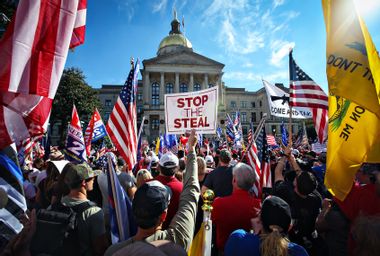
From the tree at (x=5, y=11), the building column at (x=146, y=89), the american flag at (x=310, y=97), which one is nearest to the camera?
the american flag at (x=310, y=97)

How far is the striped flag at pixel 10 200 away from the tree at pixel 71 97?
32910 mm

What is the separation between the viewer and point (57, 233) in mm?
1959

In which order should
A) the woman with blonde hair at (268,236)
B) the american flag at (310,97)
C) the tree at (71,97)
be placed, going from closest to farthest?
1. the woman with blonde hair at (268,236)
2. the american flag at (310,97)
3. the tree at (71,97)

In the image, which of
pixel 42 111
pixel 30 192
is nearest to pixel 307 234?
pixel 42 111

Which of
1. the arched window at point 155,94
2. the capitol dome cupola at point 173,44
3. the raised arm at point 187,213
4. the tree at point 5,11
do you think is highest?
the capitol dome cupola at point 173,44

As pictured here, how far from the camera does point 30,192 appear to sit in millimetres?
3666

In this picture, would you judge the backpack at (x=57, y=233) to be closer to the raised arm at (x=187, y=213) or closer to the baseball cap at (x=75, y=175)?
the baseball cap at (x=75, y=175)

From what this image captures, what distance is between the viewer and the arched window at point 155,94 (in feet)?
164

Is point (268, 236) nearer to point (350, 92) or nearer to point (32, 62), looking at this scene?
point (350, 92)

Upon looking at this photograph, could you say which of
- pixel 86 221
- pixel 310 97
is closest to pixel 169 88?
pixel 310 97

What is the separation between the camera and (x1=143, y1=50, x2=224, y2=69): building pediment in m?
48.2

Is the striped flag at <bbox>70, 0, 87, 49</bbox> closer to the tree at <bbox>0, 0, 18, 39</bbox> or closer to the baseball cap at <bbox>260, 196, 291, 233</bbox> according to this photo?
the baseball cap at <bbox>260, 196, 291, 233</bbox>

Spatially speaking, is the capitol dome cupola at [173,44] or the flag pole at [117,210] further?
Result: the capitol dome cupola at [173,44]

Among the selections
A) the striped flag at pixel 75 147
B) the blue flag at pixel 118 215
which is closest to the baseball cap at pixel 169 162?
the blue flag at pixel 118 215
